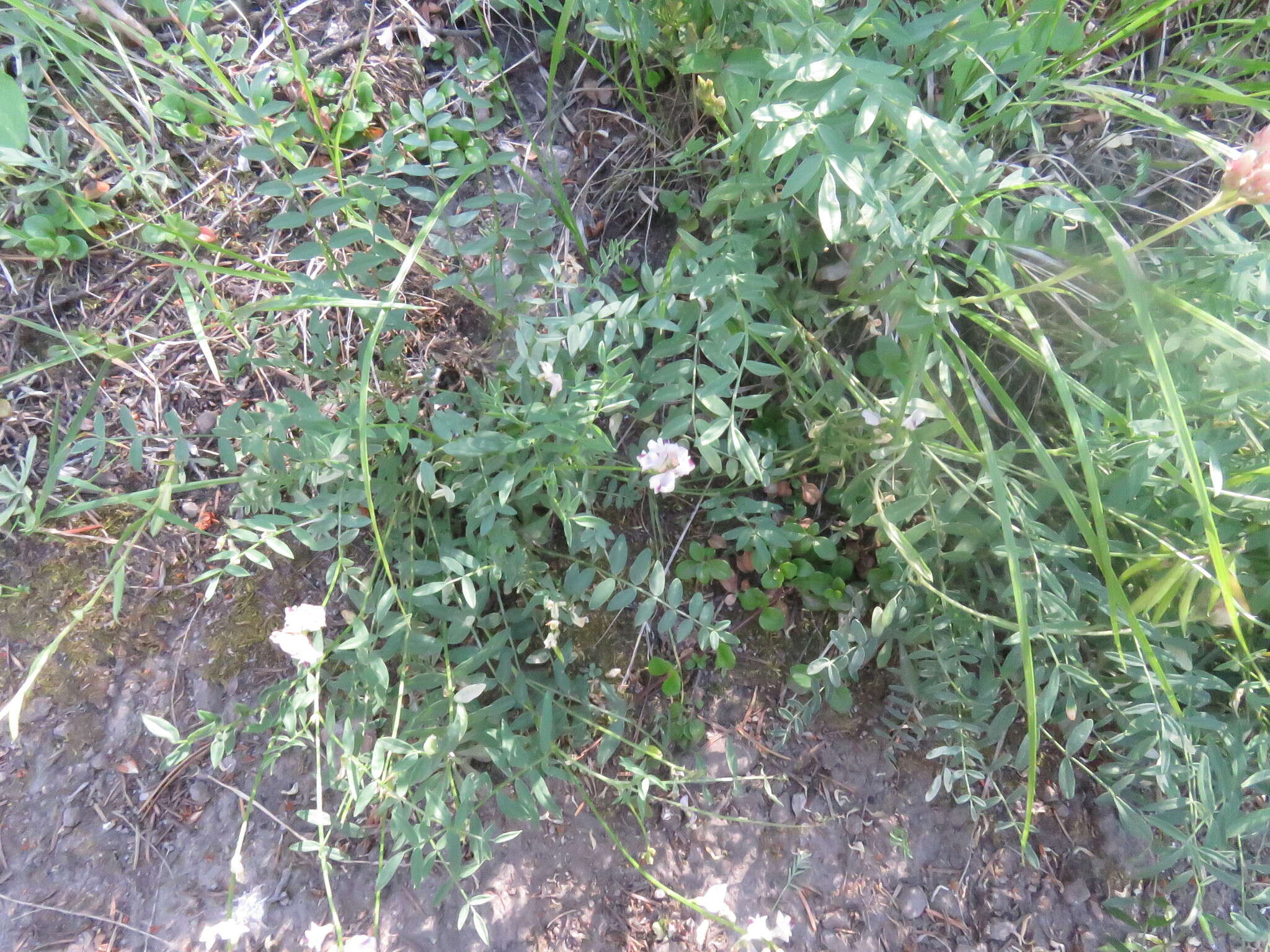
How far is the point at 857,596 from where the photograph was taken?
2088 millimetres

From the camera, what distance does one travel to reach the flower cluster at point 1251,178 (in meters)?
1.04

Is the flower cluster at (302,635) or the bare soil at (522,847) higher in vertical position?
the flower cluster at (302,635)

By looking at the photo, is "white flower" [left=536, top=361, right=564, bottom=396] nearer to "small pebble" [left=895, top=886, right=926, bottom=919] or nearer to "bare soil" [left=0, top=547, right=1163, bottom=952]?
"bare soil" [left=0, top=547, right=1163, bottom=952]

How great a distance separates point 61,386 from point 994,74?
2450 millimetres

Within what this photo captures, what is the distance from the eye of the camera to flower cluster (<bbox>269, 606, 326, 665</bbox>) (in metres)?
1.45

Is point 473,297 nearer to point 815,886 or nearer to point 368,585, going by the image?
point 368,585

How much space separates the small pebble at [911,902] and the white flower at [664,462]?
1412 mm

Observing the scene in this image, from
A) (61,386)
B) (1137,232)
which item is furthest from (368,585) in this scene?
(1137,232)

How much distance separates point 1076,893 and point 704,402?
1.85 metres

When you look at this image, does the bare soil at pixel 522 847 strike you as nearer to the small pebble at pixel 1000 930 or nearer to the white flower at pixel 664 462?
the small pebble at pixel 1000 930

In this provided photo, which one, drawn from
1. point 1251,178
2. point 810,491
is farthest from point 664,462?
point 1251,178

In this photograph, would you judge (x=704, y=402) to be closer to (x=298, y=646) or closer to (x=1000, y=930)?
(x=298, y=646)

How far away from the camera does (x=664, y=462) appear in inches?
66.1

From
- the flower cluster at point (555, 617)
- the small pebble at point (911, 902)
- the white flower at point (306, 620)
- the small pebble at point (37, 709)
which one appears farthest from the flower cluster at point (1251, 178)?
the small pebble at point (37, 709)
